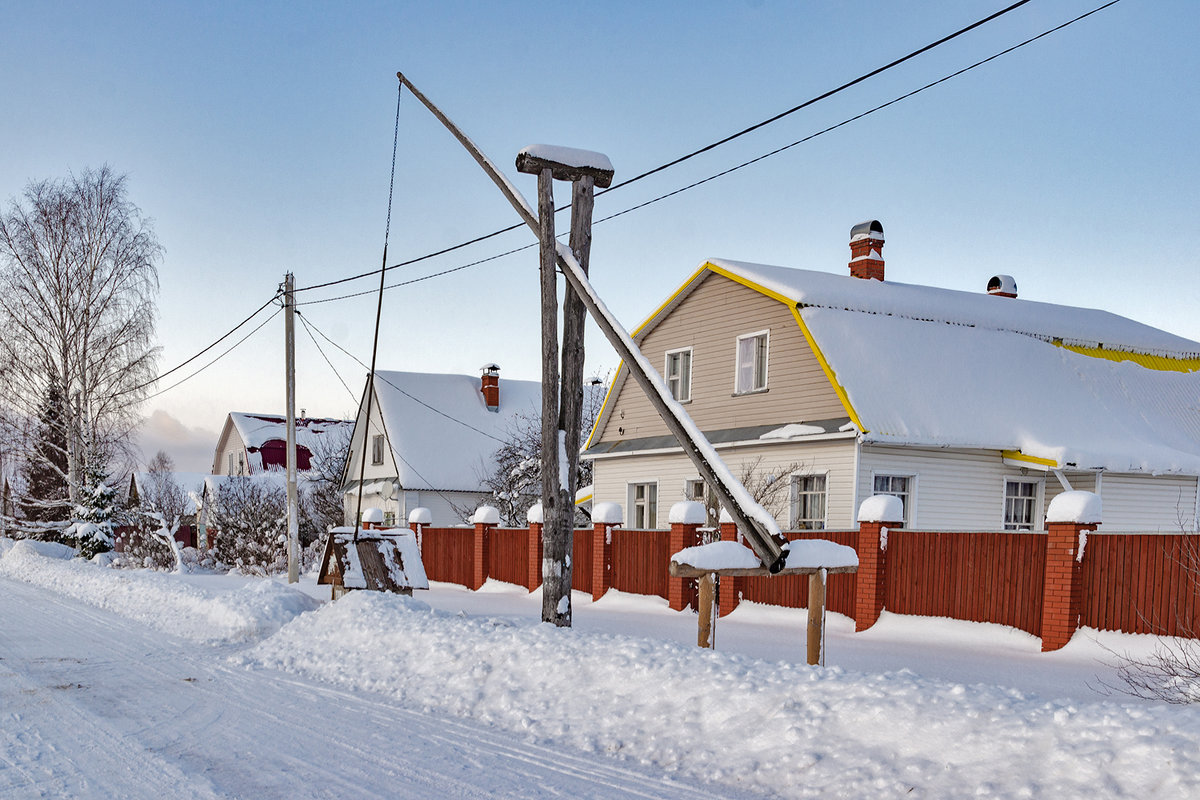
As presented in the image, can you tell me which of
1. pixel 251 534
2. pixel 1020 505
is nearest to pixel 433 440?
pixel 251 534

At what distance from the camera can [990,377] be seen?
19203 mm

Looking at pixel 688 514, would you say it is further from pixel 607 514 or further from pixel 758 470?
pixel 758 470

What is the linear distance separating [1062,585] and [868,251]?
1359cm

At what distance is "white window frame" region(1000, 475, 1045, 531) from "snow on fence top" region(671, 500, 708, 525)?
6654mm

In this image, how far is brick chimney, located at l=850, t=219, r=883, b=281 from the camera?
23.1 meters

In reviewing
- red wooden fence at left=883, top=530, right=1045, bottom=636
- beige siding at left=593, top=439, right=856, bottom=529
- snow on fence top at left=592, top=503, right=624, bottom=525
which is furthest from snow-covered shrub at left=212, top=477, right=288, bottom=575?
red wooden fence at left=883, top=530, right=1045, bottom=636

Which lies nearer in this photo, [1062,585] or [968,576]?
[1062,585]

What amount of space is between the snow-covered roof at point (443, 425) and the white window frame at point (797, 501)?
18172 mm

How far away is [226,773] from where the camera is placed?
19.4 ft

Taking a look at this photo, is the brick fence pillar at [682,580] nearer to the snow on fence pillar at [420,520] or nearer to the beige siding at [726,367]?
the beige siding at [726,367]

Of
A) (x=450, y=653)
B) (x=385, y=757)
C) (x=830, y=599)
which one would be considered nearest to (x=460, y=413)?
(x=830, y=599)

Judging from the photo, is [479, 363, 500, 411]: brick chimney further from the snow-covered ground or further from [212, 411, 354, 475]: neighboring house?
the snow-covered ground

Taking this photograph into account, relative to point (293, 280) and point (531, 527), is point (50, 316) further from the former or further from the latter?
point (531, 527)

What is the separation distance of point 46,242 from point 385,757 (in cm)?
3104
